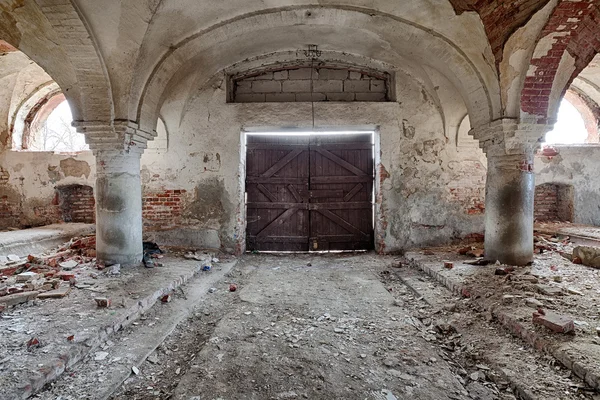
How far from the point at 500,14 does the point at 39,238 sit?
7.77 m

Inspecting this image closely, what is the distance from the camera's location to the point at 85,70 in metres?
4.05

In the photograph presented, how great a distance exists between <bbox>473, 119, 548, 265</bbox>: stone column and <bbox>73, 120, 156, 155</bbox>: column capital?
15.8 feet

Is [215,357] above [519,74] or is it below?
below

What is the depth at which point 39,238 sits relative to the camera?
5988mm

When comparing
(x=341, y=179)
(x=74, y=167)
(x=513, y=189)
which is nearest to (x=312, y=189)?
(x=341, y=179)

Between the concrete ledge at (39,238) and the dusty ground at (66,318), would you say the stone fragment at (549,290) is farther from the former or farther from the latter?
the concrete ledge at (39,238)

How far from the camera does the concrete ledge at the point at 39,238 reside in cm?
557

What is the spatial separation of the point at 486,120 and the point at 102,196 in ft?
17.5

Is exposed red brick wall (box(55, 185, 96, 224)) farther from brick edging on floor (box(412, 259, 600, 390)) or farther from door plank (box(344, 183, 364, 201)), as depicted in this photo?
brick edging on floor (box(412, 259, 600, 390))

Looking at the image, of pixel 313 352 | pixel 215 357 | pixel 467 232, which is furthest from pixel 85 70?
pixel 467 232

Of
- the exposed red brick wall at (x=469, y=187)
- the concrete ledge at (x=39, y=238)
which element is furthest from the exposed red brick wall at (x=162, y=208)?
the exposed red brick wall at (x=469, y=187)

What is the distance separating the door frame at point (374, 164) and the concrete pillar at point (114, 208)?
1.99 metres

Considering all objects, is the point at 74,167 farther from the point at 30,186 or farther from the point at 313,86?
the point at 313,86

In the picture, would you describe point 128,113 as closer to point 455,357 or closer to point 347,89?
point 347,89
